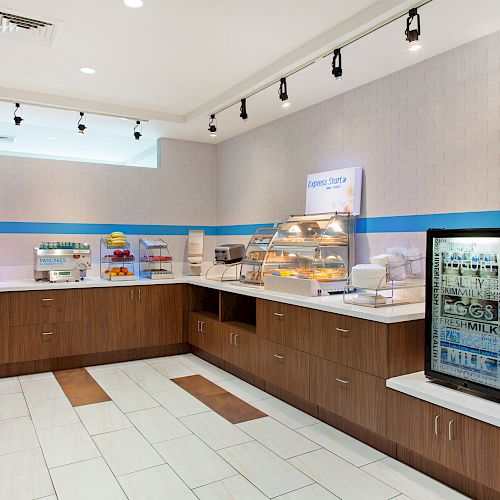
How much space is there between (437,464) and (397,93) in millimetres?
3030

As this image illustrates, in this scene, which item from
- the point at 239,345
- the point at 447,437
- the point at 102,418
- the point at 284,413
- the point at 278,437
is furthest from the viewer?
the point at 239,345

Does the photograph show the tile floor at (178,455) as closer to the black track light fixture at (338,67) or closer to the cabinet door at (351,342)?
the cabinet door at (351,342)

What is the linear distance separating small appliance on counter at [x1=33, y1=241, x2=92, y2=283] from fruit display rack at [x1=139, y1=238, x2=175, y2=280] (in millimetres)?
813

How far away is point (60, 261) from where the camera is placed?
5461mm

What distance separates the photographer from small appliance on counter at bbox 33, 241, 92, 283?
212 inches

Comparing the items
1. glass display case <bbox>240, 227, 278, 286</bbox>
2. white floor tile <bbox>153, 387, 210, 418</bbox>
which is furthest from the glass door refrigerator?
glass display case <bbox>240, 227, 278, 286</bbox>

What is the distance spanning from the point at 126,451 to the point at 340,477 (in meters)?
1.43

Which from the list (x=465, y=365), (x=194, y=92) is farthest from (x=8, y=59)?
(x=465, y=365)

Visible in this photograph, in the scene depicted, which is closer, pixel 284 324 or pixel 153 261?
pixel 284 324

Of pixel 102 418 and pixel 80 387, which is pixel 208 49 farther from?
pixel 80 387

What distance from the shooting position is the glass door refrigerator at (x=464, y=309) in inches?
102

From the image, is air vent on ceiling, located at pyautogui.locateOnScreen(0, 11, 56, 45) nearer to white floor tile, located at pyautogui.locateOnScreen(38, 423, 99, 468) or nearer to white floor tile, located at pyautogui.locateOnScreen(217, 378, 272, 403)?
white floor tile, located at pyautogui.locateOnScreen(38, 423, 99, 468)

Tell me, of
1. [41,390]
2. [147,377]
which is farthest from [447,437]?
[41,390]

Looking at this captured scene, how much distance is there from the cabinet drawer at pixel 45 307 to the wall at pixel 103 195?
3.41ft
